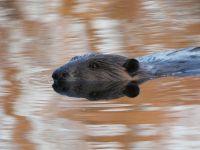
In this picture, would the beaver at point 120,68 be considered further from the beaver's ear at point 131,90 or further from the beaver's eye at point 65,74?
the beaver's ear at point 131,90

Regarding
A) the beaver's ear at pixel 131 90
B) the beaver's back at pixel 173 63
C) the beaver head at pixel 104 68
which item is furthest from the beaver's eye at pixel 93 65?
the beaver's back at pixel 173 63

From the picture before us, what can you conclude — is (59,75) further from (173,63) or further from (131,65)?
(173,63)

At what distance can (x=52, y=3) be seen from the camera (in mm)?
15492

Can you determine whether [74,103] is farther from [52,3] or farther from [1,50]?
[52,3]

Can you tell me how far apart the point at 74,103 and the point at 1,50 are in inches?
132

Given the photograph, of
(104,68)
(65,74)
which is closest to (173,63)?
(104,68)

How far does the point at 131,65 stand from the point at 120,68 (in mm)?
109

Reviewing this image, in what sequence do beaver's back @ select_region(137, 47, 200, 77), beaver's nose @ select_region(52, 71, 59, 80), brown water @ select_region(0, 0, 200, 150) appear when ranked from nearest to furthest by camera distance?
brown water @ select_region(0, 0, 200, 150), beaver's nose @ select_region(52, 71, 59, 80), beaver's back @ select_region(137, 47, 200, 77)

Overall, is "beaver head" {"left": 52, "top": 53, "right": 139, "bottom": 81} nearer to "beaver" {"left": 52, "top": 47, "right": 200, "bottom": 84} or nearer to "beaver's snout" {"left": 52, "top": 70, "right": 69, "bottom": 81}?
"beaver" {"left": 52, "top": 47, "right": 200, "bottom": 84}

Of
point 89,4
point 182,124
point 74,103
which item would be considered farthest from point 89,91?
point 89,4

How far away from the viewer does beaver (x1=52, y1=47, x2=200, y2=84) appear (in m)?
8.27

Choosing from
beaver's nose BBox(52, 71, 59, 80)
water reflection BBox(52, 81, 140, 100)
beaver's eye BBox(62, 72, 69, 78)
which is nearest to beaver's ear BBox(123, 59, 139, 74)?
water reflection BBox(52, 81, 140, 100)

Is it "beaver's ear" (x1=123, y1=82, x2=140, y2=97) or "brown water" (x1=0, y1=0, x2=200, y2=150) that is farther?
"beaver's ear" (x1=123, y1=82, x2=140, y2=97)

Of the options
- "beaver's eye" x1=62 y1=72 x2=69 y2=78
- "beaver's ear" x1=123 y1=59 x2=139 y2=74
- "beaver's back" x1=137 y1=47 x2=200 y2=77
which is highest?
"beaver's eye" x1=62 y1=72 x2=69 y2=78
